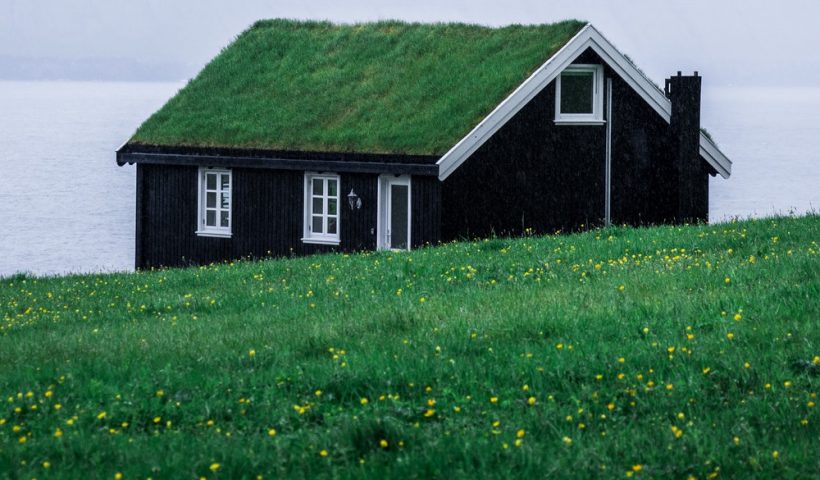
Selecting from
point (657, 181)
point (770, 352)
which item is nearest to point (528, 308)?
point (770, 352)

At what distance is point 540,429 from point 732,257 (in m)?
8.78

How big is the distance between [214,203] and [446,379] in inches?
871

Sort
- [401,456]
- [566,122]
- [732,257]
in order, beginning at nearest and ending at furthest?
1. [401,456]
2. [732,257]
3. [566,122]

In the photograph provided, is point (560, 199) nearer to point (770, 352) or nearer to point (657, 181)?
point (657, 181)

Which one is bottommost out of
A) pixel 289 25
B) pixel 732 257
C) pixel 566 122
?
pixel 732 257

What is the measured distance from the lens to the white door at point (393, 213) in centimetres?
2903

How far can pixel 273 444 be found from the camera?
9.76 metres

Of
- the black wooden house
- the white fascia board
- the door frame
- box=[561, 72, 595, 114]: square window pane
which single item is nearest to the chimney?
the black wooden house

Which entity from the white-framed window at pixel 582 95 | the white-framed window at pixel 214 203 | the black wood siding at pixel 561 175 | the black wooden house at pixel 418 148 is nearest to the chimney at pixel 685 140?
the black wooden house at pixel 418 148

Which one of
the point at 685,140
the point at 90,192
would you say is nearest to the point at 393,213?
the point at 685,140

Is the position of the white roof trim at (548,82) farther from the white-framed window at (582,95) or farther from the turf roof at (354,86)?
the white-framed window at (582,95)

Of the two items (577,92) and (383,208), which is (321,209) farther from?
(577,92)

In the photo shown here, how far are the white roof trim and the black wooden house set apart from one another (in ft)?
0.12

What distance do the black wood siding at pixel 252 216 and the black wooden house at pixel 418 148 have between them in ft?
0.12
